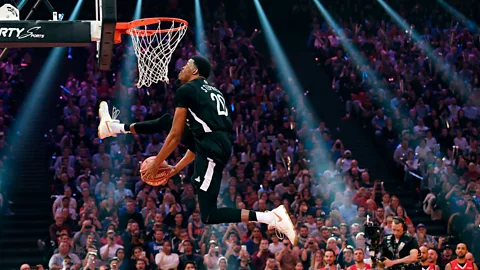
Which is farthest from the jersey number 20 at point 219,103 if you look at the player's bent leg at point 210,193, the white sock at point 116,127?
the white sock at point 116,127

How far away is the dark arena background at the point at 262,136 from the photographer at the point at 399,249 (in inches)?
8.4

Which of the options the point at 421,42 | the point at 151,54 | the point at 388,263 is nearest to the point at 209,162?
the point at 151,54

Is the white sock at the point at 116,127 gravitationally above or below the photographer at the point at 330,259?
above

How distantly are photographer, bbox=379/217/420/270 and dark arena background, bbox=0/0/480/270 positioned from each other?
21 centimetres

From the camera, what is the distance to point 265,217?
7777mm

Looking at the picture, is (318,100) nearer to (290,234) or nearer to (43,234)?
(43,234)

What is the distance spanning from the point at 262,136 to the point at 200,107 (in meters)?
11.7

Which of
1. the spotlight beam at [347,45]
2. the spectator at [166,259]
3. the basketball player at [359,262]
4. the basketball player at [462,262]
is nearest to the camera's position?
the basketball player at [359,262]

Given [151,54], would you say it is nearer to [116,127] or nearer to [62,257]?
[116,127]

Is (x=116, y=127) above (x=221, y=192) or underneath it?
above

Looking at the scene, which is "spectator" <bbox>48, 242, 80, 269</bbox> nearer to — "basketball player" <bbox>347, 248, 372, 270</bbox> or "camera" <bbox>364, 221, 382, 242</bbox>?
"basketball player" <bbox>347, 248, 372, 270</bbox>

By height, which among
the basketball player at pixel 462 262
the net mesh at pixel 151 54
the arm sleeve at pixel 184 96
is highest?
the net mesh at pixel 151 54

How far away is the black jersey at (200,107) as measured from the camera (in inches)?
299

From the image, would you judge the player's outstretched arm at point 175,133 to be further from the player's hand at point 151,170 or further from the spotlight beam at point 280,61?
the spotlight beam at point 280,61
